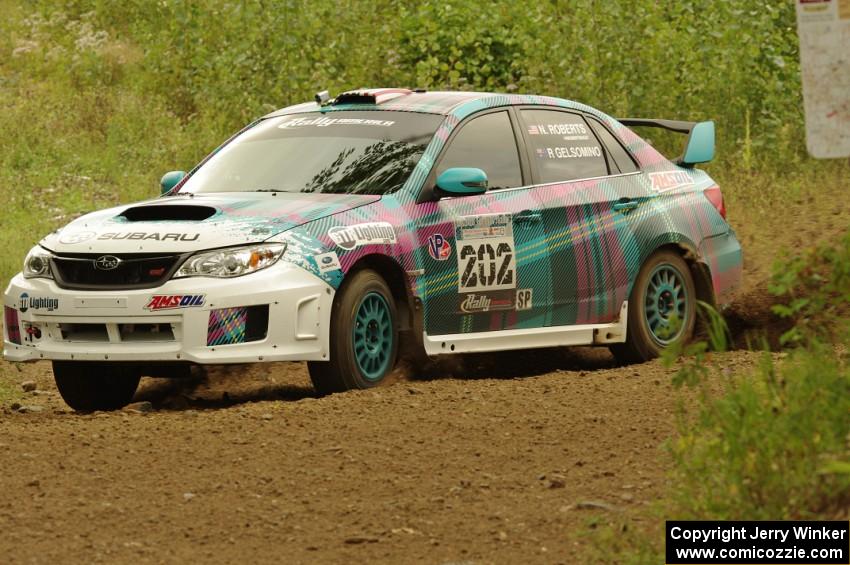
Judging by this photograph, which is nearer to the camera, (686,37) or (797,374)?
(797,374)

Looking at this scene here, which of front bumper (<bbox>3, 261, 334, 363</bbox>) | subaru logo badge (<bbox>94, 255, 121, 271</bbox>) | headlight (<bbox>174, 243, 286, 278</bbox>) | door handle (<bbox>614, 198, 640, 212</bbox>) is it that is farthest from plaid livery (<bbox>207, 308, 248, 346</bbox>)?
door handle (<bbox>614, 198, 640, 212</bbox>)

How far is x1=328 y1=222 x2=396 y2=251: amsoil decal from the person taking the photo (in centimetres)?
792

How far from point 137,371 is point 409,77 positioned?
329 inches

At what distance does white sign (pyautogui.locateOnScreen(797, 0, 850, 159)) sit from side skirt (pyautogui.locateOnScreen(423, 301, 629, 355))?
3760 mm

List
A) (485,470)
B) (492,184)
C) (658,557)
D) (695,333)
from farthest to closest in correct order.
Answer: (695,333), (492,184), (485,470), (658,557)

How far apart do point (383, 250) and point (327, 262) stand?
43 centimetres

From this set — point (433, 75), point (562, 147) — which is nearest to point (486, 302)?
point (562, 147)

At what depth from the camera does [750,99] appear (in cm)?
1576

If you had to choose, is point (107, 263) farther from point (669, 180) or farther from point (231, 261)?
point (669, 180)

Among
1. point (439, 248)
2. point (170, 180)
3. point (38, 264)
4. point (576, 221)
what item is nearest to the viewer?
point (38, 264)

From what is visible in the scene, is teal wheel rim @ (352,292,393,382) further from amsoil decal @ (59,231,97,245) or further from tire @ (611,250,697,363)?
tire @ (611,250,697,363)

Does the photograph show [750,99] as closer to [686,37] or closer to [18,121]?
[686,37]

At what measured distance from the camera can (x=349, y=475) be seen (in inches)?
244

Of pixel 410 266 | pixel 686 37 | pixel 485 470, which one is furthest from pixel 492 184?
pixel 686 37
